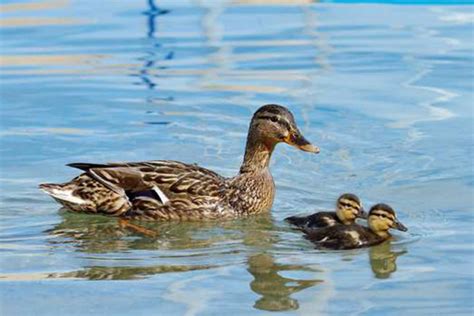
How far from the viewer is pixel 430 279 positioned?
7.27 m

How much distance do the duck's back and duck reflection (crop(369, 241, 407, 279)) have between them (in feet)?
0.19

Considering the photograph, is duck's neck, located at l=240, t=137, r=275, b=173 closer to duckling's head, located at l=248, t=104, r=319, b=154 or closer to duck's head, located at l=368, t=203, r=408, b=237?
duckling's head, located at l=248, t=104, r=319, b=154

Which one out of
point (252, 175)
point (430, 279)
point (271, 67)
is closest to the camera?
point (430, 279)

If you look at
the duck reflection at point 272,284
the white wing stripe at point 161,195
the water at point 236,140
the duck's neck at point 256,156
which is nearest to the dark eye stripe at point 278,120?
the duck's neck at point 256,156

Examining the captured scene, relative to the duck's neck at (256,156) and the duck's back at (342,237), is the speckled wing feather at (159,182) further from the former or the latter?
the duck's back at (342,237)

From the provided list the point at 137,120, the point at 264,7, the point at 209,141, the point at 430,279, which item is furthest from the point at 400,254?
the point at 264,7

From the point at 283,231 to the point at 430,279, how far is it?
131 centimetres

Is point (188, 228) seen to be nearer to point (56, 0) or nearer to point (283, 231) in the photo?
point (283, 231)

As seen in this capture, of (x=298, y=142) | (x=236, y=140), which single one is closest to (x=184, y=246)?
(x=298, y=142)

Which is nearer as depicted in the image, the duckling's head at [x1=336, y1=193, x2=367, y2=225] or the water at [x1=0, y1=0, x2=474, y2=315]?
the water at [x1=0, y1=0, x2=474, y2=315]

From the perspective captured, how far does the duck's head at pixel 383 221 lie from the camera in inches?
316

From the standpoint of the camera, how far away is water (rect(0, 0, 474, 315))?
7125 mm

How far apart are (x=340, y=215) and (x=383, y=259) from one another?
1.99ft

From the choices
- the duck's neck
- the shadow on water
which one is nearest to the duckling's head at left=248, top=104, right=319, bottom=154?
the duck's neck
